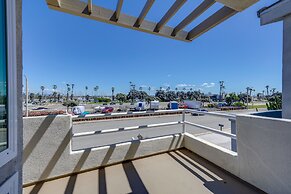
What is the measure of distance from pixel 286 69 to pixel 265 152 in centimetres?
242

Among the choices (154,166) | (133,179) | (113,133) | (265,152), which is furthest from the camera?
(113,133)

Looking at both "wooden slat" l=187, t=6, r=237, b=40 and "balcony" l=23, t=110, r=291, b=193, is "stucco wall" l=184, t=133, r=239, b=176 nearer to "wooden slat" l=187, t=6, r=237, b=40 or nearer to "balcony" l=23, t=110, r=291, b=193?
"balcony" l=23, t=110, r=291, b=193

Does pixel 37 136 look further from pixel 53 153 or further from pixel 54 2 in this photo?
pixel 54 2

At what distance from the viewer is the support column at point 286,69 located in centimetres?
302

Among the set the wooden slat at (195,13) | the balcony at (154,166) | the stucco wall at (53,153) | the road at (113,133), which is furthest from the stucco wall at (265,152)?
the road at (113,133)

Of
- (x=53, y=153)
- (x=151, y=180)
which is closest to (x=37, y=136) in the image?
(x=53, y=153)

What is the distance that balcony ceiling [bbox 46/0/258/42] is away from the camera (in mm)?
1764

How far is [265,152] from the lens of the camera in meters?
1.71

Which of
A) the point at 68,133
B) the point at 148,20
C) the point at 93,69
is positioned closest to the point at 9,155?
the point at 68,133

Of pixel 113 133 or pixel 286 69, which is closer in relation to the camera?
pixel 286 69

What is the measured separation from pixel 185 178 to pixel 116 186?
2.96 feet

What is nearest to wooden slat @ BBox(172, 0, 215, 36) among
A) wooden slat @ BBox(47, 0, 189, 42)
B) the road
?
wooden slat @ BBox(47, 0, 189, 42)

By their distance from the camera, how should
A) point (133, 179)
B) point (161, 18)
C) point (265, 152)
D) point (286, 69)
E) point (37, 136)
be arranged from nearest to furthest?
1. point (265, 152)
2. point (37, 136)
3. point (133, 179)
4. point (161, 18)
5. point (286, 69)

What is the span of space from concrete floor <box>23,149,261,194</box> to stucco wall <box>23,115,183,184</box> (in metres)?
0.11
